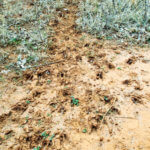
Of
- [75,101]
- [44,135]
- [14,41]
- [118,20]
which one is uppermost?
[118,20]

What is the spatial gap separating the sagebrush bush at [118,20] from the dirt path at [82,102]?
392 millimetres

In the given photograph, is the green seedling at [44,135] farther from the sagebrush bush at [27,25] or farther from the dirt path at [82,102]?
the sagebrush bush at [27,25]

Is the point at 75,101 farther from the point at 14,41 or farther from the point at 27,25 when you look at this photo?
the point at 27,25

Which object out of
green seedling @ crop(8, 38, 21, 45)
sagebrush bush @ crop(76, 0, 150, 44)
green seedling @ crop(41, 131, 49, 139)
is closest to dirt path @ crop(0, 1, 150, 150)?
green seedling @ crop(41, 131, 49, 139)

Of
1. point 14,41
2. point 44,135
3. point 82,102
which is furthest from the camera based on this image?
point 14,41

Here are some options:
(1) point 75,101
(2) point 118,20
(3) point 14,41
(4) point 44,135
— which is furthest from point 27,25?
(4) point 44,135

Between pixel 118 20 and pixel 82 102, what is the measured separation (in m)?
2.40

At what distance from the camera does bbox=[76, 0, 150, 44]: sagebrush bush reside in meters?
3.52

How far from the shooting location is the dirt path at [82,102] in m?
1.99

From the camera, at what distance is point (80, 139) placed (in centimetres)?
199

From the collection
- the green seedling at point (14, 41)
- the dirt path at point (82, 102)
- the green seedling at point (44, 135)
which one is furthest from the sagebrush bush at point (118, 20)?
the green seedling at point (44, 135)

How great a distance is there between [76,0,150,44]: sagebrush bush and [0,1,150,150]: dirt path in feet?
1.29

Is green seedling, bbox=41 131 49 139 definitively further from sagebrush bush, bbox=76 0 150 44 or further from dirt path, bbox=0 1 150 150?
sagebrush bush, bbox=76 0 150 44

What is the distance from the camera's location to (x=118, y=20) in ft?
12.4
